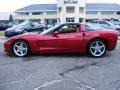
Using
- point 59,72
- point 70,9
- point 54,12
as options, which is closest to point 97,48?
point 59,72

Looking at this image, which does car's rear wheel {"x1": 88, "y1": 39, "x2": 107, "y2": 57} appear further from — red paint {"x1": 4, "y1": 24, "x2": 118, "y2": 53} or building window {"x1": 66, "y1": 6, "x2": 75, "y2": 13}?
building window {"x1": 66, "y1": 6, "x2": 75, "y2": 13}

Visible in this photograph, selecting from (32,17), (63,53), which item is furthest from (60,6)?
(63,53)

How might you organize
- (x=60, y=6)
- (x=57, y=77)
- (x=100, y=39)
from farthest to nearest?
(x=60, y=6) < (x=100, y=39) < (x=57, y=77)

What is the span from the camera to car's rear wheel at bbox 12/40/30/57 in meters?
10.7

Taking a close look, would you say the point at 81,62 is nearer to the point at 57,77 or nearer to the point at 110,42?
the point at 110,42

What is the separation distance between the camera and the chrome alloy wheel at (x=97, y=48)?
10.6 meters

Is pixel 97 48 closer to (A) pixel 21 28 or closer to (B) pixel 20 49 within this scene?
(B) pixel 20 49

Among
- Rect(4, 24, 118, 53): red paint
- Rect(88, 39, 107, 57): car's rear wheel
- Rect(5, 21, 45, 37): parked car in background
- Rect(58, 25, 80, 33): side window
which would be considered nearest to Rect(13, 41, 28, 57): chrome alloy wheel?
Rect(4, 24, 118, 53): red paint

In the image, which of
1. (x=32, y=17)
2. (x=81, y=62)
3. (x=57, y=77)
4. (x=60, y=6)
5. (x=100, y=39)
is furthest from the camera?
(x=32, y=17)

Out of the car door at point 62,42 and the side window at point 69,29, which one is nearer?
the car door at point 62,42

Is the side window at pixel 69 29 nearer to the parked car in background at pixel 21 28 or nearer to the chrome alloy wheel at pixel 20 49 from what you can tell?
the chrome alloy wheel at pixel 20 49

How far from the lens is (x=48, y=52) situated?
10.7 meters

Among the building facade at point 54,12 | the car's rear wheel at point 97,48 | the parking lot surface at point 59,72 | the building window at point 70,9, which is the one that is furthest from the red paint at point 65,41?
the building facade at point 54,12

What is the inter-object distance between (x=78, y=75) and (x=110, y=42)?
3.40m
